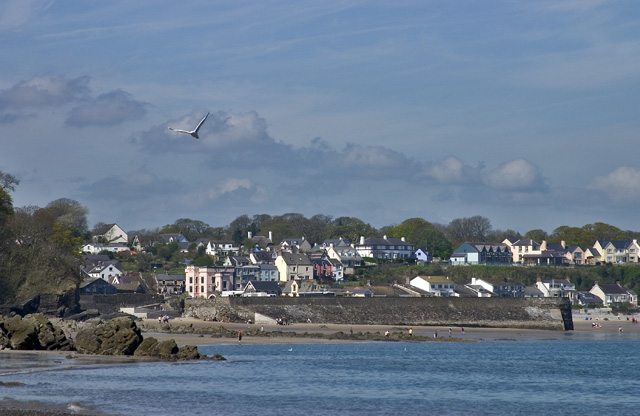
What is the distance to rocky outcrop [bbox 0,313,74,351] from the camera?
35.9 metres

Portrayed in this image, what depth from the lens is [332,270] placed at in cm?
10188

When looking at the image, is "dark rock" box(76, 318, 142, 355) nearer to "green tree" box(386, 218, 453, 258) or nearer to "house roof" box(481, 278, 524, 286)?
"house roof" box(481, 278, 524, 286)

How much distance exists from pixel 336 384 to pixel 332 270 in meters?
71.1

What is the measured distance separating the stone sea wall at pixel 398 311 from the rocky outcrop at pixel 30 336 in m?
26.7

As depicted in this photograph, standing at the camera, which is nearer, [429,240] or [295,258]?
[295,258]

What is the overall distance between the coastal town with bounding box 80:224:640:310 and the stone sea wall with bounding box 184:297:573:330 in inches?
178

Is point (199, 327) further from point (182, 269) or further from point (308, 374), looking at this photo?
point (182, 269)

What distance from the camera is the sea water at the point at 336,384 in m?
24.5

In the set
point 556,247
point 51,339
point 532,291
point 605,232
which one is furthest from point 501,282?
point 51,339

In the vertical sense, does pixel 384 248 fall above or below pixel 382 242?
below

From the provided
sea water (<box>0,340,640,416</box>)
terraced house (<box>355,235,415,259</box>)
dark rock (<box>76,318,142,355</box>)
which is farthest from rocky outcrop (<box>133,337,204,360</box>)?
terraced house (<box>355,235,415,259</box>)

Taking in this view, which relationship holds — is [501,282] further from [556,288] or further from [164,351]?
[164,351]

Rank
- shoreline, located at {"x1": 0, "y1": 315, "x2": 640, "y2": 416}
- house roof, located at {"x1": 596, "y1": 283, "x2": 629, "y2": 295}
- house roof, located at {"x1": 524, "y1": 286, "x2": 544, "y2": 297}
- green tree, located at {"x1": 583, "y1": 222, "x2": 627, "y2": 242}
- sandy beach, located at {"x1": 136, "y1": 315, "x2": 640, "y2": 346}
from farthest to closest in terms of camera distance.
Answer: green tree, located at {"x1": 583, "y1": 222, "x2": 627, "y2": 242}
house roof, located at {"x1": 596, "y1": 283, "x2": 629, "y2": 295}
house roof, located at {"x1": 524, "y1": 286, "x2": 544, "y2": 297}
sandy beach, located at {"x1": 136, "y1": 315, "x2": 640, "y2": 346}
shoreline, located at {"x1": 0, "y1": 315, "x2": 640, "y2": 416}

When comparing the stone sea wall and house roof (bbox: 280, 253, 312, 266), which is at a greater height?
house roof (bbox: 280, 253, 312, 266)
